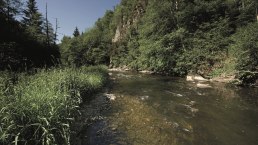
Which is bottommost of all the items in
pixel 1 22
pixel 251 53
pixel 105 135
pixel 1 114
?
pixel 105 135

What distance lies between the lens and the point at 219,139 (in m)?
5.96

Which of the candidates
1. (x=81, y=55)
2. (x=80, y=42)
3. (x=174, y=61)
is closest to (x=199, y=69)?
(x=174, y=61)

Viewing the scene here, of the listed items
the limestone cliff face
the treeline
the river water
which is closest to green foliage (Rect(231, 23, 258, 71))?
the river water

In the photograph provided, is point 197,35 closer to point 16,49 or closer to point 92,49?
point 16,49

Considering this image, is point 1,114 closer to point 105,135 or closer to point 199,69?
point 105,135

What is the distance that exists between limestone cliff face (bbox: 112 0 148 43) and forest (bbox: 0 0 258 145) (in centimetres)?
75

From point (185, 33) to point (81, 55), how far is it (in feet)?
141

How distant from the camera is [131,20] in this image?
51.7 metres

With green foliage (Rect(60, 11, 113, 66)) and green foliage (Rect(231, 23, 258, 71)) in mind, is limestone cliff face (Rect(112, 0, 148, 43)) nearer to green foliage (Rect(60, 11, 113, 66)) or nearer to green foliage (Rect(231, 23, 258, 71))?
green foliage (Rect(60, 11, 113, 66))

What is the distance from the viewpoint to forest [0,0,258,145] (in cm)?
420

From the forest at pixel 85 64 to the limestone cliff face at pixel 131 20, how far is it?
2.48ft

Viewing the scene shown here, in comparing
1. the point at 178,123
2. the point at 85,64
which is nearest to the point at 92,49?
the point at 85,64

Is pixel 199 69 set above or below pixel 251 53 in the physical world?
below

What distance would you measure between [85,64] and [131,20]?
25.3 m
